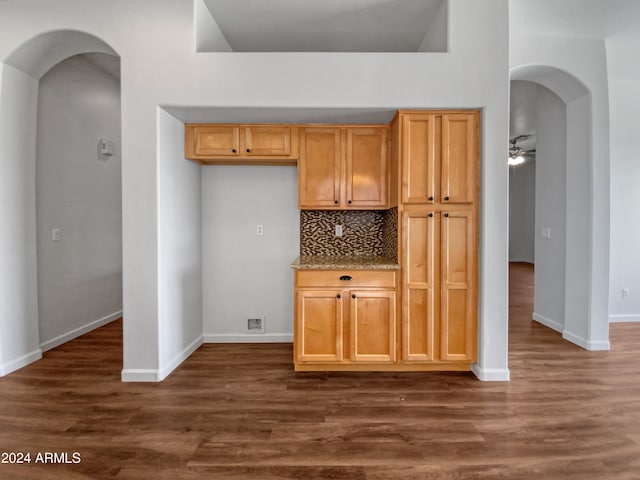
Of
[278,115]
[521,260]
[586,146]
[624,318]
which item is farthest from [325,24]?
[521,260]

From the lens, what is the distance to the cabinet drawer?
9.41 ft

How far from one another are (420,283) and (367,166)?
1204 millimetres

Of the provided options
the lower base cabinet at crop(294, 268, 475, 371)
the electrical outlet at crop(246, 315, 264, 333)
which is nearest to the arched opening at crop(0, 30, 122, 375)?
the electrical outlet at crop(246, 315, 264, 333)

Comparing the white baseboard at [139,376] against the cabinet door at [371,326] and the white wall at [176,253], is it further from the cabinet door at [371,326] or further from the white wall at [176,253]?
the cabinet door at [371,326]

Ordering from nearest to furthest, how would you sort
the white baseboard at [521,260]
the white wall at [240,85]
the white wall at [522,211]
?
the white wall at [240,85]
the white wall at [522,211]
the white baseboard at [521,260]

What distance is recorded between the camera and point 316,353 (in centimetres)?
289

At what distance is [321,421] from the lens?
220 centimetres

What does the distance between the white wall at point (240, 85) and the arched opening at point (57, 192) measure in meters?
0.33

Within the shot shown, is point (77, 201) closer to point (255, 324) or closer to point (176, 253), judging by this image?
point (176, 253)

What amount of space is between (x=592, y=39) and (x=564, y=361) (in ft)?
10.6

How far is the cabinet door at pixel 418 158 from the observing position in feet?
9.20

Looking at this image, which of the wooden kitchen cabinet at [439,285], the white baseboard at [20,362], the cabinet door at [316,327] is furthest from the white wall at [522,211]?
the white baseboard at [20,362]

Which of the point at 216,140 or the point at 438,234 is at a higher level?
the point at 216,140

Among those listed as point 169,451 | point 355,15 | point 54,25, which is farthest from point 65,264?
point 355,15
